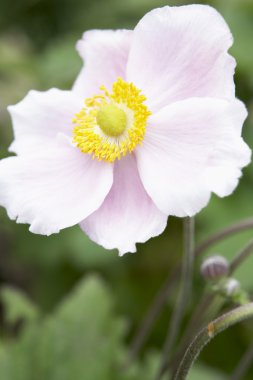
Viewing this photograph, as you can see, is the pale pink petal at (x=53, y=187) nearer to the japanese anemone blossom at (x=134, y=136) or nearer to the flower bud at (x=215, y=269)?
the japanese anemone blossom at (x=134, y=136)

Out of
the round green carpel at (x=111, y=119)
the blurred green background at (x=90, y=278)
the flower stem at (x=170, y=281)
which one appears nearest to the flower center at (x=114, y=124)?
the round green carpel at (x=111, y=119)

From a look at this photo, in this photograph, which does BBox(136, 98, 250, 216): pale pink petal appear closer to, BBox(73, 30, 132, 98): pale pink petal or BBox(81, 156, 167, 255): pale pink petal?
BBox(81, 156, 167, 255): pale pink petal

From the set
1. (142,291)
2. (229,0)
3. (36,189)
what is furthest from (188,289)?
(229,0)

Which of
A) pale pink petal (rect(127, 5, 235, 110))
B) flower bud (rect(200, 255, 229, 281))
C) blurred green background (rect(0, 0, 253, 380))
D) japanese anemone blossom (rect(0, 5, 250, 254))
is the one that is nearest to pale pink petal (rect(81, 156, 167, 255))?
japanese anemone blossom (rect(0, 5, 250, 254))

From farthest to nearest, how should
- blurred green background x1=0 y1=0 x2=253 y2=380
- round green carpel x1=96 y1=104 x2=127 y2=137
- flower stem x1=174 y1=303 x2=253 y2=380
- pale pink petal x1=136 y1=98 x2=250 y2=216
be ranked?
1. blurred green background x1=0 y1=0 x2=253 y2=380
2. round green carpel x1=96 y1=104 x2=127 y2=137
3. pale pink petal x1=136 y1=98 x2=250 y2=216
4. flower stem x1=174 y1=303 x2=253 y2=380

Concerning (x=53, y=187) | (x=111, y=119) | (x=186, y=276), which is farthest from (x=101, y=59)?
(x=186, y=276)

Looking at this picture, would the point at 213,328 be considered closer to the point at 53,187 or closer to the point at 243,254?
the point at 243,254
